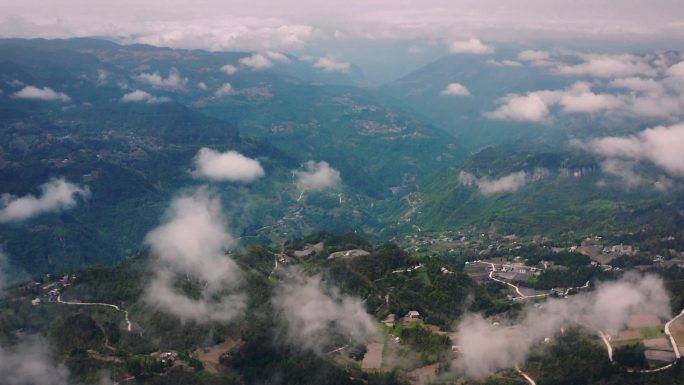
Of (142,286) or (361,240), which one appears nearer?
(142,286)

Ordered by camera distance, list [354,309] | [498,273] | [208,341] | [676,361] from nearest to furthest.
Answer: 1. [676,361]
2. [208,341]
3. [354,309]
4. [498,273]

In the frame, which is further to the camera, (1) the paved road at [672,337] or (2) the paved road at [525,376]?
(2) the paved road at [525,376]

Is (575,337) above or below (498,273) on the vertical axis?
above

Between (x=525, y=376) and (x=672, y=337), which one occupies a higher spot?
(x=672, y=337)

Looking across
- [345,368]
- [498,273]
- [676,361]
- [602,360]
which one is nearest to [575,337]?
[602,360]

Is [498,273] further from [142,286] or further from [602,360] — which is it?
[142,286]

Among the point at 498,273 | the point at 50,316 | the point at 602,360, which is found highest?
the point at 602,360

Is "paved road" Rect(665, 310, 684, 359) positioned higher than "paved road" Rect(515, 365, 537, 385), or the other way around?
"paved road" Rect(665, 310, 684, 359)

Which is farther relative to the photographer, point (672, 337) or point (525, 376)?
point (672, 337)

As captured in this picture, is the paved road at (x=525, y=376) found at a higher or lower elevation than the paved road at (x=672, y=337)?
lower

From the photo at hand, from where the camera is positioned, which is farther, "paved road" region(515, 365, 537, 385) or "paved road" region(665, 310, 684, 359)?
"paved road" region(515, 365, 537, 385)

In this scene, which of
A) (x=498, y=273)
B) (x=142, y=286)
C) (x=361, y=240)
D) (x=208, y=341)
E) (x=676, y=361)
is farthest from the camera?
(x=361, y=240)
